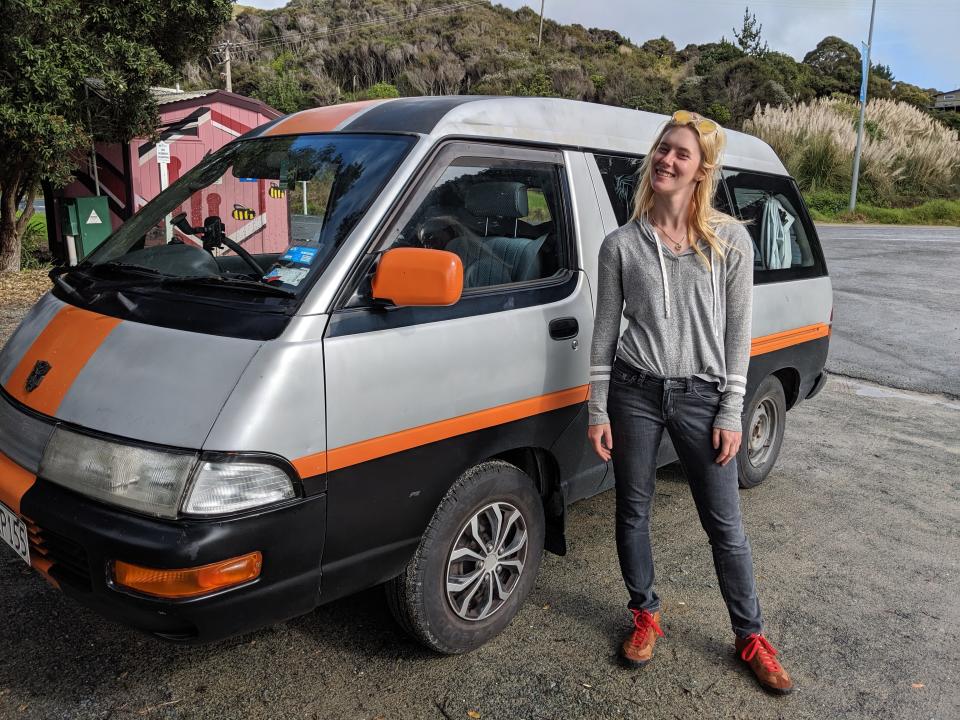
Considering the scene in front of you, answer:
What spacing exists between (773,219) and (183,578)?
12.1 feet

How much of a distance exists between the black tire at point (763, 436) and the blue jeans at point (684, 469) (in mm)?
1620

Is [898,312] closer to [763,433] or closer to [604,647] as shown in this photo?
[763,433]

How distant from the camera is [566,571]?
12.3 feet

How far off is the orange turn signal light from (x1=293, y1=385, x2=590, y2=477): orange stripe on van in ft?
1.08

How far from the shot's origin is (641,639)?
304cm

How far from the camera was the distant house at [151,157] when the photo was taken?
1218 cm

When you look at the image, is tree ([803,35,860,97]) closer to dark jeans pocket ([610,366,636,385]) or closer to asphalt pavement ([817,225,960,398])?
asphalt pavement ([817,225,960,398])

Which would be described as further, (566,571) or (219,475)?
(566,571)

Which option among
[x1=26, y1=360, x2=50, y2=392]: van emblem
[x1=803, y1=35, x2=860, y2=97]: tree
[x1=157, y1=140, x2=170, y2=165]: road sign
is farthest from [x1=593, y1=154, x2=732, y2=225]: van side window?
[x1=803, y1=35, x2=860, y2=97]: tree

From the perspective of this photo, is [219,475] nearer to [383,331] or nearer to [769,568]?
[383,331]

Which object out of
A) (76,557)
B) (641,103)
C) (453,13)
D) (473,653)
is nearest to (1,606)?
(76,557)

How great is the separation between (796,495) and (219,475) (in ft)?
12.0

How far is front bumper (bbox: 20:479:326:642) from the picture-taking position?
2.20m

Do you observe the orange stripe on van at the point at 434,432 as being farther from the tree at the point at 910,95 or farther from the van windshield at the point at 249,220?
the tree at the point at 910,95
